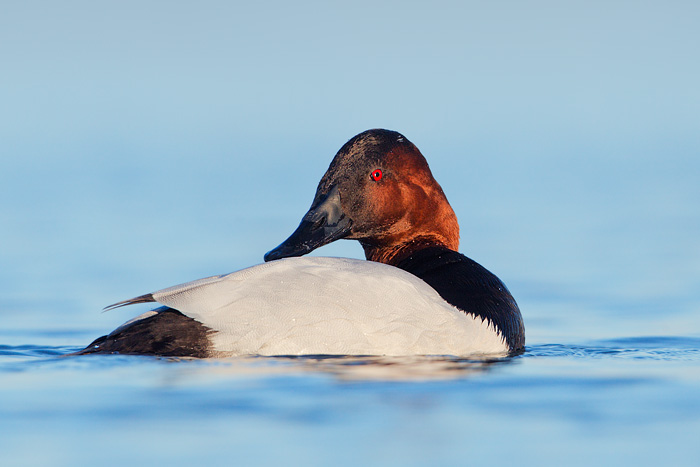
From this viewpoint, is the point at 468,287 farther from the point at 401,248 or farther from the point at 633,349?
the point at 633,349

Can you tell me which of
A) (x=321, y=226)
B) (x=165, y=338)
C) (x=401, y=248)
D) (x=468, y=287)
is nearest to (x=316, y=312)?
(x=165, y=338)

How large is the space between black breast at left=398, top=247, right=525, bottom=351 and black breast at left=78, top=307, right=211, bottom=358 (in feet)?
4.26

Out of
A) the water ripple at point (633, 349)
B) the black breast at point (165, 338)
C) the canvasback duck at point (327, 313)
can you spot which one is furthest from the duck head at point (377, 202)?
the black breast at point (165, 338)

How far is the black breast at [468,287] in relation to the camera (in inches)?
215

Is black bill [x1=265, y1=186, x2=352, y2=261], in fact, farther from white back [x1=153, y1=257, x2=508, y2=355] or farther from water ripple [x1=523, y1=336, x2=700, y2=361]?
water ripple [x1=523, y1=336, x2=700, y2=361]

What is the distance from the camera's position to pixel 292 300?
4.83 m

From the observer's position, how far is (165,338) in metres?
4.85

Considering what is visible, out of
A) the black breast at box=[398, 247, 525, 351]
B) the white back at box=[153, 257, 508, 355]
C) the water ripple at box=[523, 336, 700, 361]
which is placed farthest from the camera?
the water ripple at box=[523, 336, 700, 361]

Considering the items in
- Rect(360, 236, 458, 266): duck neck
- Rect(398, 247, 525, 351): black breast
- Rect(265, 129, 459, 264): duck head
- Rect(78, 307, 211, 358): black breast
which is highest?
Rect(265, 129, 459, 264): duck head

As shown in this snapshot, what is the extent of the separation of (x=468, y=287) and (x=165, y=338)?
164 cm

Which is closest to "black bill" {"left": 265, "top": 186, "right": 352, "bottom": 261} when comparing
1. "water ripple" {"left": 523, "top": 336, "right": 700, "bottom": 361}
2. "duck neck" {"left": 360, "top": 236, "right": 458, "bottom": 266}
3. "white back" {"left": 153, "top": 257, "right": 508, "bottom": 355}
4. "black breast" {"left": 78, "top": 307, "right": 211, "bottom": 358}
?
"duck neck" {"left": 360, "top": 236, "right": 458, "bottom": 266}

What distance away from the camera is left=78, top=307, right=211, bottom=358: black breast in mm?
4809

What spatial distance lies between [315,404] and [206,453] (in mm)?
658

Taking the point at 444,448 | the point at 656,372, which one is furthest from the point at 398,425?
the point at 656,372
